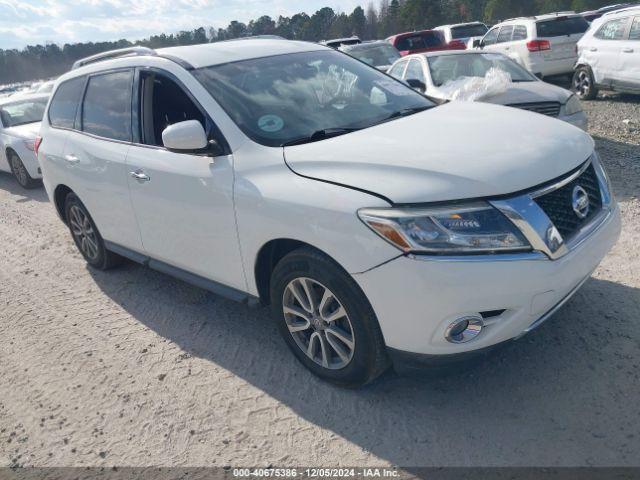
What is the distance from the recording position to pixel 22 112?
10508 mm

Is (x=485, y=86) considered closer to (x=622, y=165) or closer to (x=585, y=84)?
(x=622, y=165)

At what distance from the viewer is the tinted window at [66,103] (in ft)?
16.4

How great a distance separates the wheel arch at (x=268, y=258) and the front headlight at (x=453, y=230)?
59 centimetres

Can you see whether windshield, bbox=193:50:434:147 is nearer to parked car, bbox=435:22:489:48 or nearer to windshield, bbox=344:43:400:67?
windshield, bbox=344:43:400:67

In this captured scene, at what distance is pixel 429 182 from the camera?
2639mm

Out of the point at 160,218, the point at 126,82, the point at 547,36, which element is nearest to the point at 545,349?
the point at 160,218

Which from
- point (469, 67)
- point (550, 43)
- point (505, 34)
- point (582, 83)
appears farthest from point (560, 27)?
point (469, 67)

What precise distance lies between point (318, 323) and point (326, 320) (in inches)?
3.4

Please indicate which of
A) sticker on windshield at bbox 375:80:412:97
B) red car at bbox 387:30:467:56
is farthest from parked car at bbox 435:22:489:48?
sticker on windshield at bbox 375:80:412:97

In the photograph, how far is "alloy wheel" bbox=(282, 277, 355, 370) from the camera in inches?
118

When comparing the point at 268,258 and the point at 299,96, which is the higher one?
the point at 299,96

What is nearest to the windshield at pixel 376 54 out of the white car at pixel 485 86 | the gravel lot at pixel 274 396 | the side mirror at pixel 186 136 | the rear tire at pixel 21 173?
the white car at pixel 485 86

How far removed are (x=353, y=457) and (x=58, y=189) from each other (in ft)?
13.2

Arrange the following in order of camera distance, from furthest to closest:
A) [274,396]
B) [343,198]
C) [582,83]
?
[582,83] < [274,396] < [343,198]
